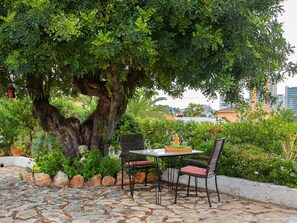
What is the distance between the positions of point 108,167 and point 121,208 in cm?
192

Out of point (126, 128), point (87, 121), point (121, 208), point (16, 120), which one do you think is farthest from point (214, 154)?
point (16, 120)

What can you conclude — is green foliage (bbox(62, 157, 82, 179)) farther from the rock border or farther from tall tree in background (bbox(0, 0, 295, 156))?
the rock border

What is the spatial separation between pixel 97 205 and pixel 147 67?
7.27 ft

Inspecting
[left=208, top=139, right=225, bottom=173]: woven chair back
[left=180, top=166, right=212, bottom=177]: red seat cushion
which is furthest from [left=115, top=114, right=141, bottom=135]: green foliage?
[left=208, top=139, right=225, bottom=173]: woven chair back

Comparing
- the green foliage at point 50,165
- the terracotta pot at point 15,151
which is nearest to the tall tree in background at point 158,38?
the green foliage at point 50,165

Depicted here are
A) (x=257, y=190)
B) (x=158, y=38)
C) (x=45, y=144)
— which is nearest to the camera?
(x=158, y=38)

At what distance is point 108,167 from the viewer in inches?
279

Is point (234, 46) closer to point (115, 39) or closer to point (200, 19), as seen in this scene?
point (200, 19)

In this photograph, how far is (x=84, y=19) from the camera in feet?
14.4

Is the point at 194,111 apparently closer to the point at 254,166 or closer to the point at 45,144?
the point at 45,144

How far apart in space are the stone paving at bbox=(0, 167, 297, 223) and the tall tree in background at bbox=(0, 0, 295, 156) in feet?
5.81

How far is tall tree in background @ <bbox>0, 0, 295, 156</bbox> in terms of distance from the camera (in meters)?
4.33

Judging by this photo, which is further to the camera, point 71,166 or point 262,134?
point 262,134

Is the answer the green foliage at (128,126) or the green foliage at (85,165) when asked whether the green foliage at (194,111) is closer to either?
the green foliage at (128,126)
